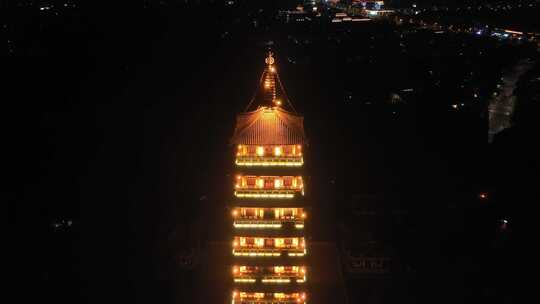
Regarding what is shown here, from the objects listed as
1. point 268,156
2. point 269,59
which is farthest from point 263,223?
point 269,59

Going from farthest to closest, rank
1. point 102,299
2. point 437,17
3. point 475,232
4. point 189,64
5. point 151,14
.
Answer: point 437,17 < point 151,14 < point 189,64 < point 475,232 < point 102,299

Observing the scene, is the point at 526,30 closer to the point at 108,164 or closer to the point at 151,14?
the point at 151,14

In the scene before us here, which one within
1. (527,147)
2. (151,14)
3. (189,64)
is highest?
(151,14)

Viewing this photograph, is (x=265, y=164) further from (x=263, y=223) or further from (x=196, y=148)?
(x=196, y=148)

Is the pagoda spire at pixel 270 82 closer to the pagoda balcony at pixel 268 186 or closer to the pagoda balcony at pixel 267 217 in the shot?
the pagoda balcony at pixel 268 186

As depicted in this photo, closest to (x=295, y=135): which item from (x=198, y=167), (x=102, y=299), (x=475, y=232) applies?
(x=102, y=299)

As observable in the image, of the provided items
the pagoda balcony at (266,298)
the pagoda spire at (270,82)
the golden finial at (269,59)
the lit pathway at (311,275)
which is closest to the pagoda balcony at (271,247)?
the lit pathway at (311,275)

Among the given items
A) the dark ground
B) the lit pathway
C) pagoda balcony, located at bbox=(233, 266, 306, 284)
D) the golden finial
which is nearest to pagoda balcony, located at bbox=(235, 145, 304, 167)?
the dark ground
